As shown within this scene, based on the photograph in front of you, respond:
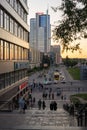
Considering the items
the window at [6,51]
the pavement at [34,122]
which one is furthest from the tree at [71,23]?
the window at [6,51]

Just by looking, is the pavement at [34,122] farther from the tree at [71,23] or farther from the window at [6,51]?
the window at [6,51]

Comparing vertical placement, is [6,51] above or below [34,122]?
above

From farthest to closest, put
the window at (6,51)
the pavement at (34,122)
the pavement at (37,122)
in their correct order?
the window at (6,51)
the pavement at (34,122)
the pavement at (37,122)

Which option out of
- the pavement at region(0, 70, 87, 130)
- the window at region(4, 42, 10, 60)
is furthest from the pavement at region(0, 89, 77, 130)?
the window at region(4, 42, 10, 60)

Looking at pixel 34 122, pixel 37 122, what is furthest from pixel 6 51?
pixel 34 122

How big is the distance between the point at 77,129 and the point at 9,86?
2617 cm

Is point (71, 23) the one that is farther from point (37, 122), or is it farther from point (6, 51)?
point (6, 51)

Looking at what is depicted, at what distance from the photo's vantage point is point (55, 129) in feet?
54.1

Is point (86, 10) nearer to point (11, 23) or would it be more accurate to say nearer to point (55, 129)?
point (55, 129)

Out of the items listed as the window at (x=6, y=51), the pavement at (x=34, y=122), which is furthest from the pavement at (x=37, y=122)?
the window at (x=6, y=51)

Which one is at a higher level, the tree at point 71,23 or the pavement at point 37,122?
the tree at point 71,23

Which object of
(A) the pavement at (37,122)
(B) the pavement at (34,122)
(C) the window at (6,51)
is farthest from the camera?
(C) the window at (6,51)

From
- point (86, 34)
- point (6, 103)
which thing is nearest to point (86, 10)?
point (86, 34)

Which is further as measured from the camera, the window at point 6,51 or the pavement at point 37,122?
the window at point 6,51
